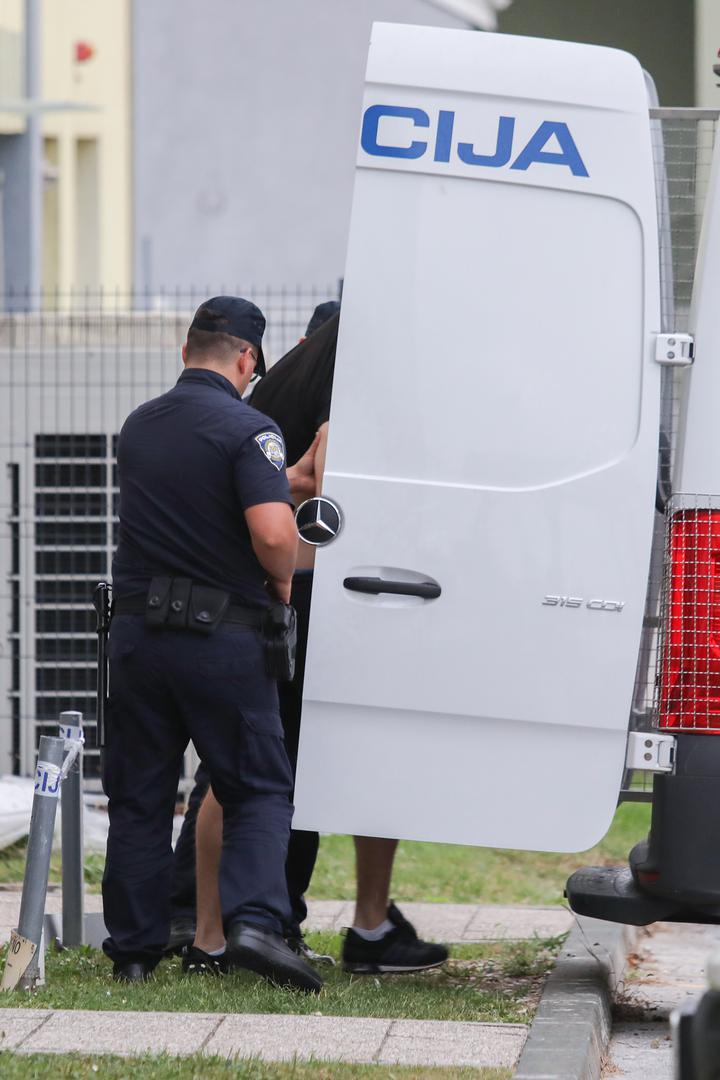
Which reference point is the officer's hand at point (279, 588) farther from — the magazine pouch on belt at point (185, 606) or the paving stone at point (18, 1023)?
the paving stone at point (18, 1023)

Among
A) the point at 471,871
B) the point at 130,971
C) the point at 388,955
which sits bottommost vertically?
the point at 471,871

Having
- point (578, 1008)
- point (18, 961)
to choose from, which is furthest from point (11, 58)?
point (578, 1008)

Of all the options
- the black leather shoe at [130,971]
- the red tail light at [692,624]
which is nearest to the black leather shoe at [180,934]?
the black leather shoe at [130,971]

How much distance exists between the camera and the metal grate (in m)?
4.62

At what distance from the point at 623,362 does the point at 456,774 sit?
3.67 ft

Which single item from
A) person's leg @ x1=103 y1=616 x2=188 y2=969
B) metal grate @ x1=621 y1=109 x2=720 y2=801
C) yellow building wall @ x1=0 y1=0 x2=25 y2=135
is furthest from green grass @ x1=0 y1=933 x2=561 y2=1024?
yellow building wall @ x1=0 y1=0 x2=25 y2=135

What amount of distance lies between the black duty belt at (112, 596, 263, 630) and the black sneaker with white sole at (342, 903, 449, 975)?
111 centimetres

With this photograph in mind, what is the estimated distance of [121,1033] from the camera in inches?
160

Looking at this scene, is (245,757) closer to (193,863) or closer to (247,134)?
(193,863)

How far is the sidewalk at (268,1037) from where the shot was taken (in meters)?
3.94

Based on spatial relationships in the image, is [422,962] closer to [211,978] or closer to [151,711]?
[211,978]

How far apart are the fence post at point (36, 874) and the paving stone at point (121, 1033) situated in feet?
1.62

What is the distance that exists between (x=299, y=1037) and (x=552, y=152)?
7.24 ft

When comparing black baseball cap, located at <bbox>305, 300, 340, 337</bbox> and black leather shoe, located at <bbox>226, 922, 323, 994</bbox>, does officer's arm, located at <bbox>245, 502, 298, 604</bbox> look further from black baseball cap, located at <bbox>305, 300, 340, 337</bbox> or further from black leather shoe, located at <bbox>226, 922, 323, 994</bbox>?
black baseball cap, located at <bbox>305, 300, 340, 337</bbox>
